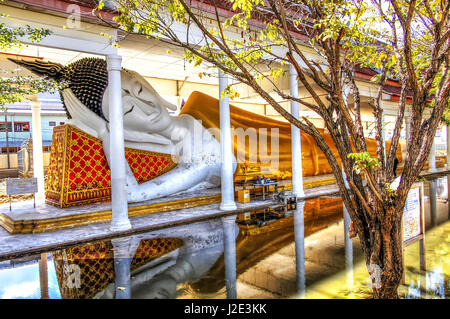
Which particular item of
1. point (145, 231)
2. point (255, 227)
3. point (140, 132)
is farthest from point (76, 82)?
point (255, 227)

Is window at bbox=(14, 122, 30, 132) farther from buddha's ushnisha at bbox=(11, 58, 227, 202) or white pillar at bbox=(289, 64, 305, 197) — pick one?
white pillar at bbox=(289, 64, 305, 197)

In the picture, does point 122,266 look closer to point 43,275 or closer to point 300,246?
point 43,275

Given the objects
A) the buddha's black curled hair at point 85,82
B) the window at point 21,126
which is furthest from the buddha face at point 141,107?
the window at point 21,126

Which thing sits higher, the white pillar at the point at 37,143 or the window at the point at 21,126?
the window at the point at 21,126

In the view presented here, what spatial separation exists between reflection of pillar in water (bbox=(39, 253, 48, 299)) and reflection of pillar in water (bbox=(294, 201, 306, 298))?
101 inches

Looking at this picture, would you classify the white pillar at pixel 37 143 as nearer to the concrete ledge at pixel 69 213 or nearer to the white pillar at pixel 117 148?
the concrete ledge at pixel 69 213

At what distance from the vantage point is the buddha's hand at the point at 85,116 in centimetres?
723

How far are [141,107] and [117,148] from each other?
2.41 metres

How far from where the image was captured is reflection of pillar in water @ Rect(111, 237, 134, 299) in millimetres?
3363

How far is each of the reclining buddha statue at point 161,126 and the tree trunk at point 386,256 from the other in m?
4.50

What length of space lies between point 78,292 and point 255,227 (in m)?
3.32

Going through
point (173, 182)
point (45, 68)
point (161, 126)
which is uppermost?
point (45, 68)

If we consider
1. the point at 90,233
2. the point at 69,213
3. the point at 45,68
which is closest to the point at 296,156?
the point at 90,233

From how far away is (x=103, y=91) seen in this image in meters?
7.35
